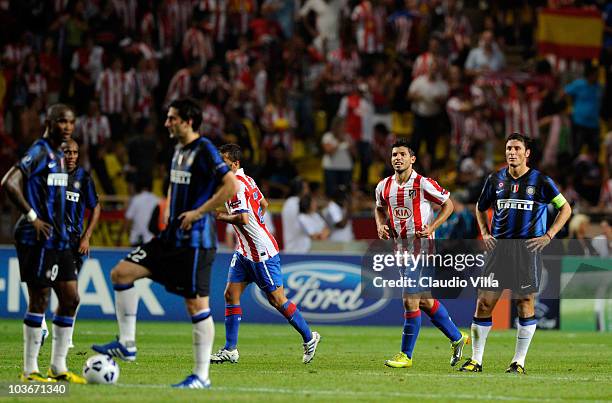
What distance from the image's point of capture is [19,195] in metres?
9.88

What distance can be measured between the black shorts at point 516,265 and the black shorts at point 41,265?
14.6ft

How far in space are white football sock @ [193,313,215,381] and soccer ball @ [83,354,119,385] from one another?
815mm

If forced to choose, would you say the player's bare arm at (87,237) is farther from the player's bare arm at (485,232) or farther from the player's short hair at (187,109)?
the player's bare arm at (485,232)

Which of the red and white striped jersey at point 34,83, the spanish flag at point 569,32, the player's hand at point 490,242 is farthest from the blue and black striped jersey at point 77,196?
the spanish flag at point 569,32

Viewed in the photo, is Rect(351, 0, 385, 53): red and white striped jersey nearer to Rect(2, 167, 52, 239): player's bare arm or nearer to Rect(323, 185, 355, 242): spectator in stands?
Rect(323, 185, 355, 242): spectator in stands

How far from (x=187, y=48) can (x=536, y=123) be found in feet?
25.6

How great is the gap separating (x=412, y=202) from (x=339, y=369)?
1.97m

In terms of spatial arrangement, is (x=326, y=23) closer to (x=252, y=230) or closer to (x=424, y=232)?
(x=252, y=230)

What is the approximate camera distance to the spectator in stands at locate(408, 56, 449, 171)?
2508cm

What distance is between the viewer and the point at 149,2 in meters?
27.6

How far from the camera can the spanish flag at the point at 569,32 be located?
1064 inches

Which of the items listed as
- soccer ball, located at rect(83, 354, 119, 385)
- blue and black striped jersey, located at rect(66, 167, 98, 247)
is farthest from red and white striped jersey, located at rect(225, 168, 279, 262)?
soccer ball, located at rect(83, 354, 119, 385)

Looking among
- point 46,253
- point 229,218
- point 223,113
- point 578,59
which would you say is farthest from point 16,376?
point 578,59

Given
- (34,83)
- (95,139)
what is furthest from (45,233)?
(34,83)
